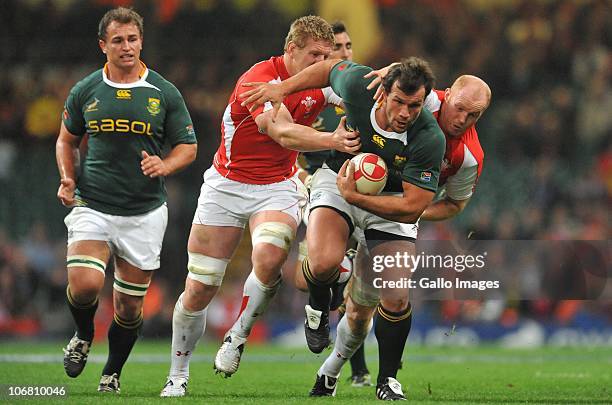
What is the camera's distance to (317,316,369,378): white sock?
29.8ft

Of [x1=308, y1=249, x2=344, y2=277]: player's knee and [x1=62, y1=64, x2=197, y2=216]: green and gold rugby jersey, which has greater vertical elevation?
[x1=62, y1=64, x2=197, y2=216]: green and gold rugby jersey

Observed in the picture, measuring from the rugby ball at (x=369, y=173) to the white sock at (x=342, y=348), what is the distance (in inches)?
54.4

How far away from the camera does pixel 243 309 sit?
9055 mm

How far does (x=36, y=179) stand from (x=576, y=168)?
8.80 meters

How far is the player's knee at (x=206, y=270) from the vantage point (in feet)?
29.6

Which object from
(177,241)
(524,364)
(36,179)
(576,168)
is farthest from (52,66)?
(524,364)

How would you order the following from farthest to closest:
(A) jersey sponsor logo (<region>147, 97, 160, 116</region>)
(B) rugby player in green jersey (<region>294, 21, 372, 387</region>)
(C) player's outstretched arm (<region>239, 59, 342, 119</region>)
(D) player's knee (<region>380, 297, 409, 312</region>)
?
(B) rugby player in green jersey (<region>294, 21, 372, 387</region>) < (A) jersey sponsor logo (<region>147, 97, 160, 116</region>) < (C) player's outstretched arm (<region>239, 59, 342, 119</region>) < (D) player's knee (<region>380, 297, 409, 312</region>)

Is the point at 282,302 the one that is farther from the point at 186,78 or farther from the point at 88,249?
the point at 88,249

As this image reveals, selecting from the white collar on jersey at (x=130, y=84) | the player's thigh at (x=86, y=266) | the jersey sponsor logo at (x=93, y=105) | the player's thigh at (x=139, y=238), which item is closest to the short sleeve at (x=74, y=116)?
the jersey sponsor logo at (x=93, y=105)

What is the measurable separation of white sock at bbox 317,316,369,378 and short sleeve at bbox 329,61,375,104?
1.90m

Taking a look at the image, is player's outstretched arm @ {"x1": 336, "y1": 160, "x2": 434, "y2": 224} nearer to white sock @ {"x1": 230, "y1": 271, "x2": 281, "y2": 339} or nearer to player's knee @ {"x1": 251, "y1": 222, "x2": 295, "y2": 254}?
player's knee @ {"x1": 251, "y1": 222, "x2": 295, "y2": 254}

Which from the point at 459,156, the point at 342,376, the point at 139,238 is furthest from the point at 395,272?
the point at 342,376

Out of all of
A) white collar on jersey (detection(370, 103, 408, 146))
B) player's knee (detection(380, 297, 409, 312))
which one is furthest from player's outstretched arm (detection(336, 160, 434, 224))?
player's knee (detection(380, 297, 409, 312))

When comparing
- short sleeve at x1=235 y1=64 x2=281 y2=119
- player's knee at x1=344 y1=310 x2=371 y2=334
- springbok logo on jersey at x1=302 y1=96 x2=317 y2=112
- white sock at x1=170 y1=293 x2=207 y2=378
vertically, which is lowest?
white sock at x1=170 y1=293 x2=207 y2=378
